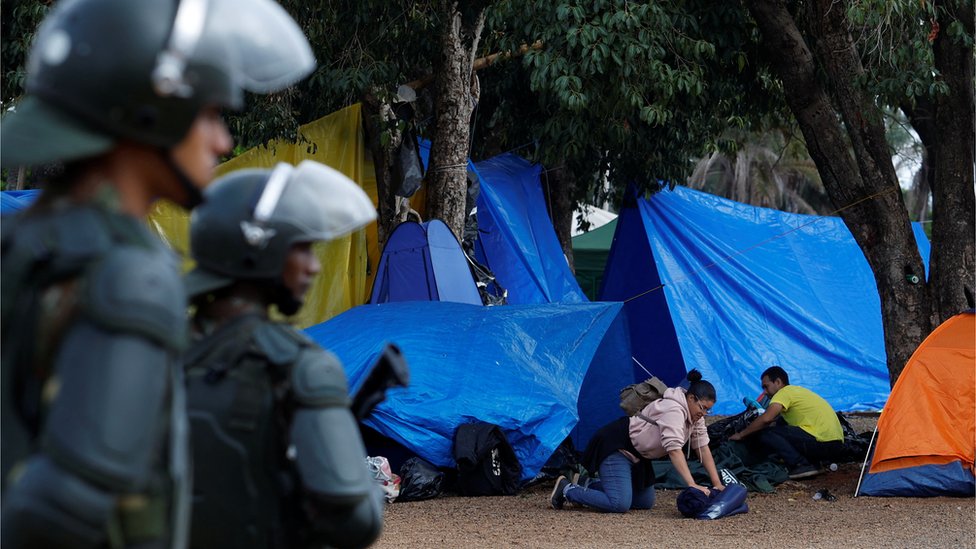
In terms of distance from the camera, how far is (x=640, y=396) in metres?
8.44

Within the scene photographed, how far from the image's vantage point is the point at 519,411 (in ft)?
29.5

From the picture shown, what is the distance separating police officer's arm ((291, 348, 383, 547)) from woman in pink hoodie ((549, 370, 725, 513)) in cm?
581

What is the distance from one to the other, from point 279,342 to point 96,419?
1041 millimetres

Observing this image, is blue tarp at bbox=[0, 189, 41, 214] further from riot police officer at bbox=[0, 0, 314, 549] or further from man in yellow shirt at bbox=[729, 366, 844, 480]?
riot police officer at bbox=[0, 0, 314, 549]

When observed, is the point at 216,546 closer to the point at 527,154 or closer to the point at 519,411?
the point at 519,411

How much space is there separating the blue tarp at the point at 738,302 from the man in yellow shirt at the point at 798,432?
3.16 m

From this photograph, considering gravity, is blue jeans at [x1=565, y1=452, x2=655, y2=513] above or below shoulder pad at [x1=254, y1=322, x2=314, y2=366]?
below

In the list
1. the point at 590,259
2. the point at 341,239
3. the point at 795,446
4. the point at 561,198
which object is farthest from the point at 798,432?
the point at 590,259

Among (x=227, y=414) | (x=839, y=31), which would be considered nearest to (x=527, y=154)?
(x=839, y=31)

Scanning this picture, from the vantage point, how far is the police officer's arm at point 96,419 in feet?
5.11

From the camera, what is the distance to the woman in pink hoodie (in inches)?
320

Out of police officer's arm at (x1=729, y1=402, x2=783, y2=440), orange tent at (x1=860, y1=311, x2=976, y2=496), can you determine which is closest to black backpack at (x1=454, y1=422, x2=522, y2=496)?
police officer's arm at (x1=729, y1=402, x2=783, y2=440)

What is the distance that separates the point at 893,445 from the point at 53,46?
836 centimetres

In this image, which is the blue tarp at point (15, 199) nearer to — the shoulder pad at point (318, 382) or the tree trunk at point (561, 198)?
the tree trunk at point (561, 198)
